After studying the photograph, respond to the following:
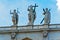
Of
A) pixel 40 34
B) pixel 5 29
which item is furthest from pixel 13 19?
pixel 40 34

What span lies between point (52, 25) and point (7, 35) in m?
5.58

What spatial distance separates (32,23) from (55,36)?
3139 millimetres

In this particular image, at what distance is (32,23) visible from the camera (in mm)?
34531

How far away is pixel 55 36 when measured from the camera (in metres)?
34.0

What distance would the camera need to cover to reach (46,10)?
34656 millimetres

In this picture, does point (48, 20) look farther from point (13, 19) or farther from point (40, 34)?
point (13, 19)

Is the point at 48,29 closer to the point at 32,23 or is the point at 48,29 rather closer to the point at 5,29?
the point at 32,23

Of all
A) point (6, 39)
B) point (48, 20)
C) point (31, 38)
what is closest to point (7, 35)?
point (6, 39)

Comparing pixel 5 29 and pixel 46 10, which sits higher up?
pixel 46 10

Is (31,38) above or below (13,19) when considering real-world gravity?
below

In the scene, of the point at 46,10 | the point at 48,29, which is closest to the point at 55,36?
the point at 48,29

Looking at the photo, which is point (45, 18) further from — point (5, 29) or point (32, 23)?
point (5, 29)

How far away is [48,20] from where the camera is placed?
34.1 m

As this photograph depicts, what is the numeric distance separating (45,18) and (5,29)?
510cm
